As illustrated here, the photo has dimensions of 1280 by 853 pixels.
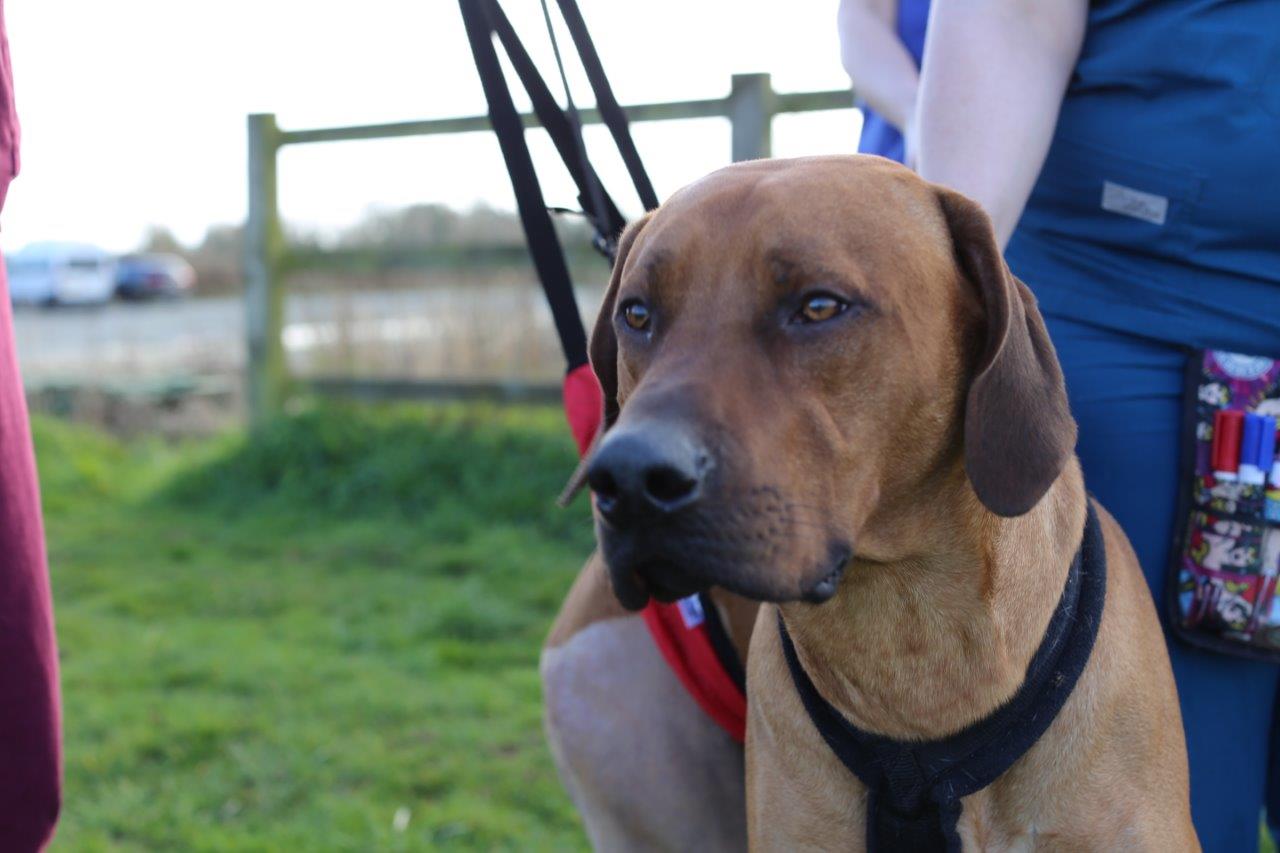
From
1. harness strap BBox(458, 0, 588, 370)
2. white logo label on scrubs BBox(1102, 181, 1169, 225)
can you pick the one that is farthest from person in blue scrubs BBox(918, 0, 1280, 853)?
harness strap BBox(458, 0, 588, 370)

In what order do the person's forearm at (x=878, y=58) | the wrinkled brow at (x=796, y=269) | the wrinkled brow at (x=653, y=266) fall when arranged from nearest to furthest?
the wrinkled brow at (x=796, y=269), the wrinkled brow at (x=653, y=266), the person's forearm at (x=878, y=58)

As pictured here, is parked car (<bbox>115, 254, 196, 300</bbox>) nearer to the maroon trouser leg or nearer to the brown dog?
the maroon trouser leg

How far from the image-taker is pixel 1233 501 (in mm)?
2518

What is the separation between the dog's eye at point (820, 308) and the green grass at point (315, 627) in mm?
2564

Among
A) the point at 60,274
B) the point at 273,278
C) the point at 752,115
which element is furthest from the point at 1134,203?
the point at 60,274

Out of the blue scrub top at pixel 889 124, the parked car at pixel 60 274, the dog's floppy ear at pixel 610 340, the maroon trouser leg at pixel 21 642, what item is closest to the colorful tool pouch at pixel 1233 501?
the blue scrub top at pixel 889 124

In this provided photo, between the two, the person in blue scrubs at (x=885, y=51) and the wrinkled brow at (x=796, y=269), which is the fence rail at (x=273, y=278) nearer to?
the person in blue scrubs at (x=885, y=51)

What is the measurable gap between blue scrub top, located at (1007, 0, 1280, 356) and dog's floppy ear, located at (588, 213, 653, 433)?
855 mm

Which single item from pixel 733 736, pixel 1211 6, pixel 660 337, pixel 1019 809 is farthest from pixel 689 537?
pixel 1211 6

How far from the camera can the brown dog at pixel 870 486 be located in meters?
1.84

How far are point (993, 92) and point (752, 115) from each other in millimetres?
4645

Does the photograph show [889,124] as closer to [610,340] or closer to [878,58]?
[878,58]

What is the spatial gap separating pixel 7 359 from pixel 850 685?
5.33 ft

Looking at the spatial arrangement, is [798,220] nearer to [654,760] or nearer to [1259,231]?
[1259,231]
